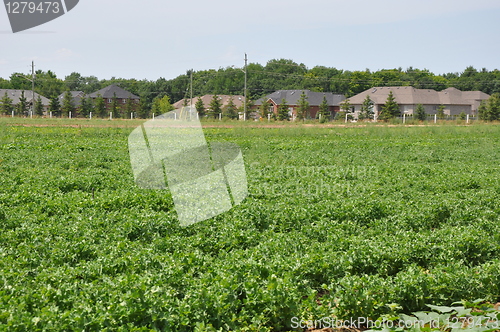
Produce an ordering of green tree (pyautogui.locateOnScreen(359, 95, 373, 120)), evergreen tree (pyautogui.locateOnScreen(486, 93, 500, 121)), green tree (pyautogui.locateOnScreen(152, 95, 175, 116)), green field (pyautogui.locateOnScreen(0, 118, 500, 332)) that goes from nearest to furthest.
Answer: green field (pyautogui.locateOnScreen(0, 118, 500, 332))
evergreen tree (pyautogui.locateOnScreen(486, 93, 500, 121))
green tree (pyautogui.locateOnScreen(152, 95, 175, 116))
green tree (pyautogui.locateOnScreen(359, 95, 373, 120))

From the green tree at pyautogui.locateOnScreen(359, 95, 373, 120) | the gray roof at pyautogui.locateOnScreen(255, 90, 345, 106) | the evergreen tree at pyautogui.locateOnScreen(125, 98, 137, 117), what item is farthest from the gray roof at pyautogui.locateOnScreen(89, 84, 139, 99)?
the green tree at pyautogui.locateOnScreen(359, 95, 373, 120)

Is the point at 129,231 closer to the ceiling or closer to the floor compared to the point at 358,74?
closer to the floor

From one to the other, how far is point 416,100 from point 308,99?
20090 millimetres

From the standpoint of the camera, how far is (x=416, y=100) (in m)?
→ 88.0

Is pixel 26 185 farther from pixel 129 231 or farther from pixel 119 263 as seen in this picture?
pixel 119 263

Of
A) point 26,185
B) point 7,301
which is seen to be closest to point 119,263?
point 7,301

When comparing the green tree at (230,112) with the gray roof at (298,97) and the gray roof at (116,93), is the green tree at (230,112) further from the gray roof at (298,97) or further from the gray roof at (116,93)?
the gray roof at (116,93)

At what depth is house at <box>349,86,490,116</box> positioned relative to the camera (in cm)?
8819

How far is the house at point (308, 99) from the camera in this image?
91500 millimetres

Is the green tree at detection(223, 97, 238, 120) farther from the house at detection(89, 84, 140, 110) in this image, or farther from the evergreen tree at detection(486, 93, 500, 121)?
the evergreen tree at detection(486, 93, 500, 121)

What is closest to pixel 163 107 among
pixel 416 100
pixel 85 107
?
pixel 85 107

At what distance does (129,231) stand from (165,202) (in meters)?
2.66

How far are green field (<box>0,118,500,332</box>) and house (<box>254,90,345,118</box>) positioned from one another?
77.7 m

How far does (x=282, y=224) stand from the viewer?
30.7ft
